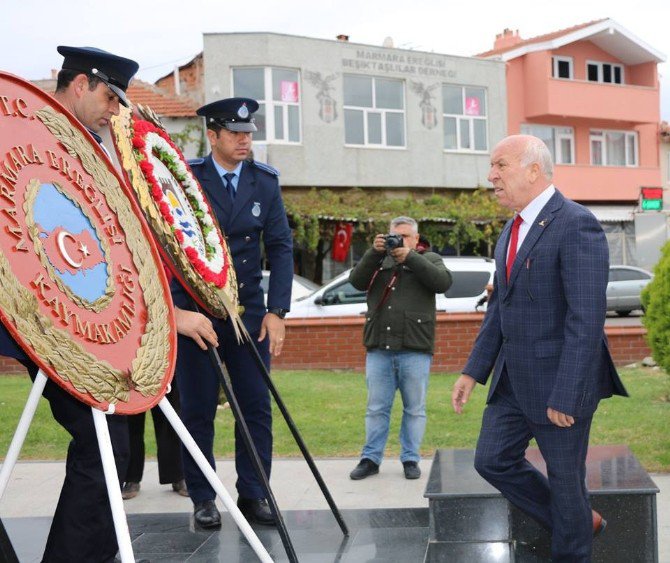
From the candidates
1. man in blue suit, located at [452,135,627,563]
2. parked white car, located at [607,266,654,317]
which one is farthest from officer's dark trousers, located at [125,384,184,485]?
parked white car, located at [607,266,654,317]

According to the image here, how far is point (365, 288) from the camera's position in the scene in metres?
7.32

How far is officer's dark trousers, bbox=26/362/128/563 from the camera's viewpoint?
369 centimetres

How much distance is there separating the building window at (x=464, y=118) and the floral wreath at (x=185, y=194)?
28913 mm

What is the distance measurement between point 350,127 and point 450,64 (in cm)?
460

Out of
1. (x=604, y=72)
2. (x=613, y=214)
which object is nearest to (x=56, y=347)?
(x=613, y=214)

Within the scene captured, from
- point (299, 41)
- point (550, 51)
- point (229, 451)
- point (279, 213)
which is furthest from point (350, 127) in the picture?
point (279, 213)

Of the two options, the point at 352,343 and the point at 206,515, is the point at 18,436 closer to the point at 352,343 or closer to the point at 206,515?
the point at 206,515

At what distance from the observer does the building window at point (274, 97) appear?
94.9 feet

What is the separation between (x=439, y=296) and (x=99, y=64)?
535 inches

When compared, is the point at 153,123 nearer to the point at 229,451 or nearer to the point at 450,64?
the point at 229,451

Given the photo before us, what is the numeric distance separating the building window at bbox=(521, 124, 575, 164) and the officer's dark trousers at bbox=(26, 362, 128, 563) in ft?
111

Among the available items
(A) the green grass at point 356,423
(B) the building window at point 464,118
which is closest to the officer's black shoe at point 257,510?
(A) the green grass at point 356,423

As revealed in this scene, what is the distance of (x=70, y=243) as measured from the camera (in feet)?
11.4

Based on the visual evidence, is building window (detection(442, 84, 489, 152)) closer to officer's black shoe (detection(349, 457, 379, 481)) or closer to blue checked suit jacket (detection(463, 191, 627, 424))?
officer's black shoe (detection(349, 457, 379, 481))
